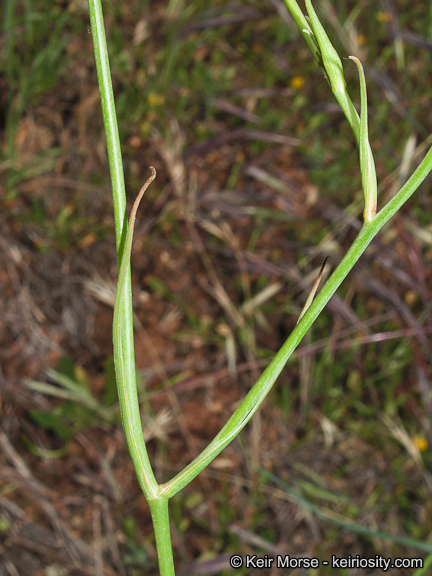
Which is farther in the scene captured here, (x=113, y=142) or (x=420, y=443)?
(x=420, y=443)

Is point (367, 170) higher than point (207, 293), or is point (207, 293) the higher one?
point (367, 170)

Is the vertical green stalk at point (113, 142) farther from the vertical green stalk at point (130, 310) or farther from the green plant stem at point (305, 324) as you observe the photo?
the green plant stem at point (305, 324)

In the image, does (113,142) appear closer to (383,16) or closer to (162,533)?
(162,533)

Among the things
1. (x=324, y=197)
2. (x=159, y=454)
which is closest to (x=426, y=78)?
(x=324, y=197)

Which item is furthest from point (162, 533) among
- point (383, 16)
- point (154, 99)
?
point (383, 16)

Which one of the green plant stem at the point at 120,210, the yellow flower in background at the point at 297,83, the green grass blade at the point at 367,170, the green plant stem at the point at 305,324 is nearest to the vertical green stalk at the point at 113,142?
the green plant stem at the point at 120,210

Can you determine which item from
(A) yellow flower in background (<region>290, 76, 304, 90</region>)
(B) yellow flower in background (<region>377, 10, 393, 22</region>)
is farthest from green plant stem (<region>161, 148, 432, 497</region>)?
(B) yellow flower in background (<region>377, 10, 393, 22</region>)
